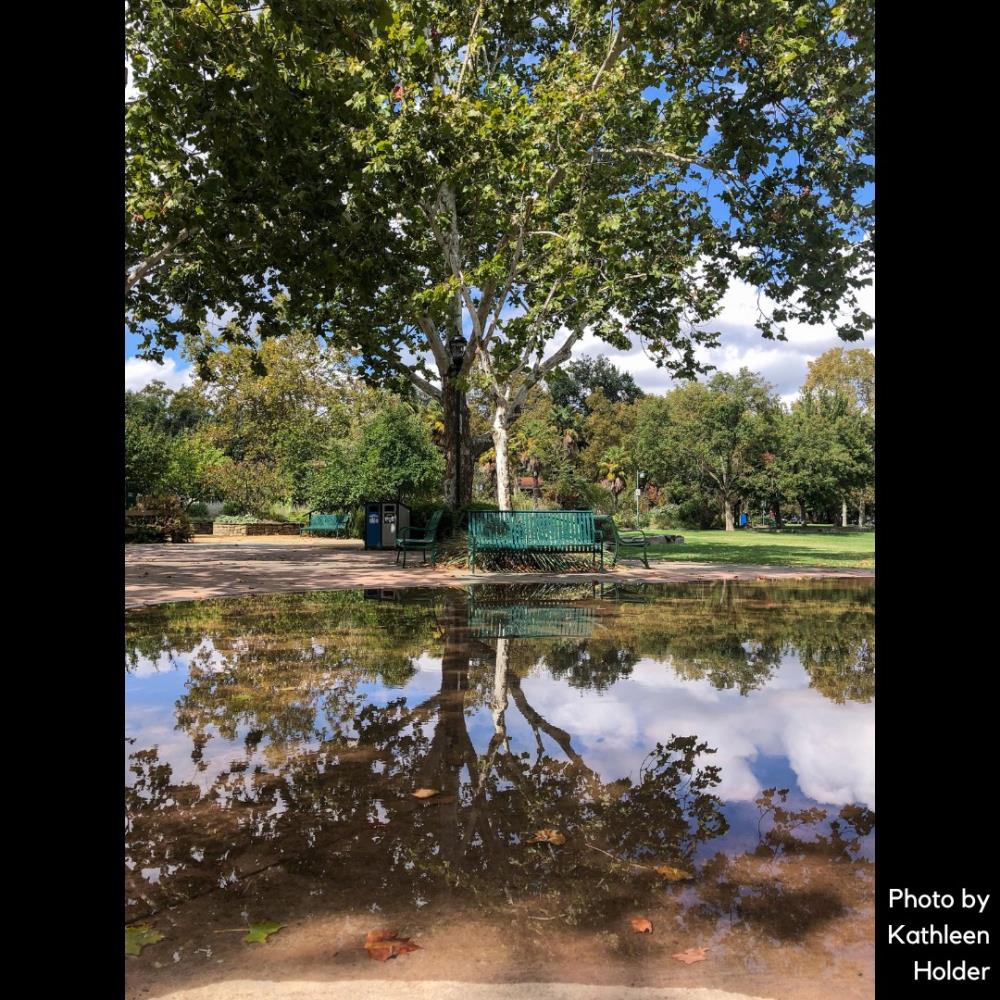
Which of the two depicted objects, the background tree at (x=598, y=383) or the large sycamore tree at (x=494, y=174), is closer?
the large sycamore tree at (x=494, y=174)

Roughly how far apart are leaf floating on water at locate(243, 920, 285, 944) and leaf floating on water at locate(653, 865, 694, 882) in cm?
125

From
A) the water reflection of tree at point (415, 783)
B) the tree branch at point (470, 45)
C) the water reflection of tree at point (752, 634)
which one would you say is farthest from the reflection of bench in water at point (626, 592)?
the tree branch at point (470, 45)

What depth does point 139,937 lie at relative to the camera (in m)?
2.18

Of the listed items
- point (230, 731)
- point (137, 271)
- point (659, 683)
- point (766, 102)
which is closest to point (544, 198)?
point (766, 102)

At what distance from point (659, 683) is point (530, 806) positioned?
2.49 metres

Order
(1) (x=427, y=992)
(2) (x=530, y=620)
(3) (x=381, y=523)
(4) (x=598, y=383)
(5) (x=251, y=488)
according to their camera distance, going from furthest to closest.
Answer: (4) (x=598, y=383), (5) (x=251, y=488), (3) (x=381, y=523), (2) (x=530, y=620), (1) (x=427, y=992)

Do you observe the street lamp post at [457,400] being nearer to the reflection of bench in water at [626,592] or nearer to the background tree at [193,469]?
the reflection of bench in water at [626,592]

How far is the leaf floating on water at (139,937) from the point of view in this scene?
2.12 meters

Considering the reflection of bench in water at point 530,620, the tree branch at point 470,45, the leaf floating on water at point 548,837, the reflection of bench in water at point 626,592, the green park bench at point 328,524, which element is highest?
the tree branch at point 470,45

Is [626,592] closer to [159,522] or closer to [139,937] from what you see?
[139,937]

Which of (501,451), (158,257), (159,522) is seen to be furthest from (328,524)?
(158,257)

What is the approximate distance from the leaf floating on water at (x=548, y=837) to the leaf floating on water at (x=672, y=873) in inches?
14.9

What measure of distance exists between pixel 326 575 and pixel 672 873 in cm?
1195
